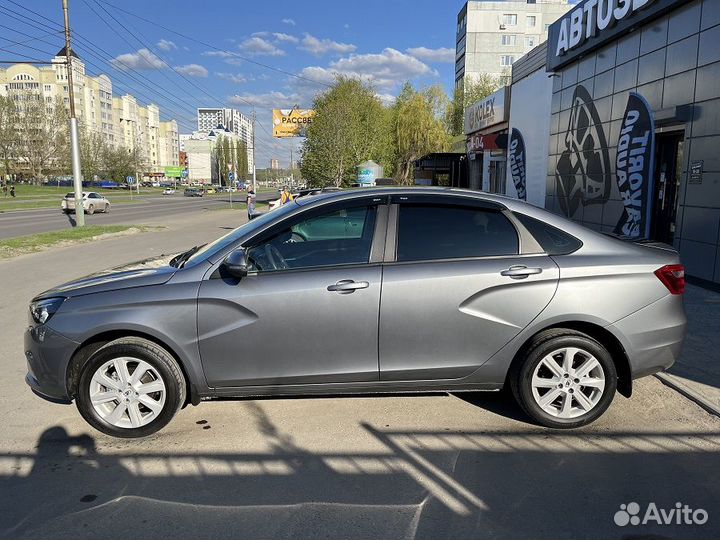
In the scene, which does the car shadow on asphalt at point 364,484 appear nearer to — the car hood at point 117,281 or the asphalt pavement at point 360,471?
the asphalt pavement at point 360,471

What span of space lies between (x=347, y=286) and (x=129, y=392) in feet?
5.55

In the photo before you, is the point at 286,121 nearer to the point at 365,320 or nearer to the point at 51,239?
the point at 51,239

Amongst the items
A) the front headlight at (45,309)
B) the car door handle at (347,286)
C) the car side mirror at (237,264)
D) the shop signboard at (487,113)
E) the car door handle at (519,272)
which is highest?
the shop signboard at (487,113)

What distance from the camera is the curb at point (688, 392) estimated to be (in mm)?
4087

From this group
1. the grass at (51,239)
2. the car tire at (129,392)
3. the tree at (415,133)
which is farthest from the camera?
the tree at (415,133)

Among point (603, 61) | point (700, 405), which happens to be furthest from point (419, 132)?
point (700, 405)

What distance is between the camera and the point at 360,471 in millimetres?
3258

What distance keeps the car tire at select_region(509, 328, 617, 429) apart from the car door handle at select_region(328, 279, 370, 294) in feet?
4.17

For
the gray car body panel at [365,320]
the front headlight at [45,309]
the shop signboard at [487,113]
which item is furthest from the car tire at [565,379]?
the shop signboard at [487,113]

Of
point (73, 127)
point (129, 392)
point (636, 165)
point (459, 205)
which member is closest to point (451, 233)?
point (459, 205)

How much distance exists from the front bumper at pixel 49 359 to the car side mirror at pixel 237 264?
1.18 metres

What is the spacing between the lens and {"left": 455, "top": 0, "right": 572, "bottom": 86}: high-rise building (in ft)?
251

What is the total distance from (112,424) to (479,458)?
2516 mm
